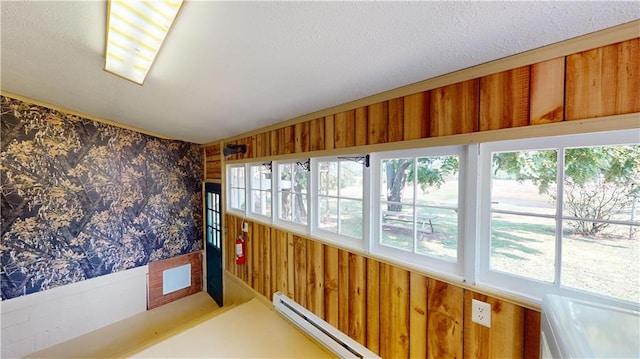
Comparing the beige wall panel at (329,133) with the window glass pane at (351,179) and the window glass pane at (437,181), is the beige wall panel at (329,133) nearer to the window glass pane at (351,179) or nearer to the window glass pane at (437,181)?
the window glass pane at (351,179)

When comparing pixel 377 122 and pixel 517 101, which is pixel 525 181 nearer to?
pixel 517 101

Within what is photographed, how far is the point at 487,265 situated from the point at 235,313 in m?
2.40

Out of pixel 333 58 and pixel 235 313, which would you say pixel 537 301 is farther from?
pixel 235 313

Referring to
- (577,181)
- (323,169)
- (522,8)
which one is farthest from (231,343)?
(522,8)

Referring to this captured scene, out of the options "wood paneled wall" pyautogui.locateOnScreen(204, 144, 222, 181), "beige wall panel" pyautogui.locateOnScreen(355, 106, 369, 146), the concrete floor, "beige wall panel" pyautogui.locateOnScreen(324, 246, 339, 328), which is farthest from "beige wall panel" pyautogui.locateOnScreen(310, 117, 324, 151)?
the concrete floor

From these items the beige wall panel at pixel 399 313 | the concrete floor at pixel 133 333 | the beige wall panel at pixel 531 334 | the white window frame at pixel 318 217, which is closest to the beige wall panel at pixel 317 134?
the white window frame at pixel 318 217

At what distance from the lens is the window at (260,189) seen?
2705 millimetres

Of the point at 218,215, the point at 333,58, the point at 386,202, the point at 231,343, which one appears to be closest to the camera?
the point at 333,58

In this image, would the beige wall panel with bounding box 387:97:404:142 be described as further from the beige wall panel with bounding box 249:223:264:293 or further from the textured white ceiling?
the beige wall panel with bounding box 249:223:264:293

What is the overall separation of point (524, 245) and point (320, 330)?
1.61 meters

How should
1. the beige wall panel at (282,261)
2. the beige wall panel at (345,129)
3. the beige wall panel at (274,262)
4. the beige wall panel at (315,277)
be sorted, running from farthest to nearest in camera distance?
the beige wall panel at (274,262) → the beige wall panel at (282,261) → the beige wall panel at (315,277) → the beige wall panel at (345,129)

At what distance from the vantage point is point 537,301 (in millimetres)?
987

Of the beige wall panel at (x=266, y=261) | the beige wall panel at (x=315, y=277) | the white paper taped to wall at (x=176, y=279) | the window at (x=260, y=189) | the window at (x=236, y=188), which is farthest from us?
the white paper taped to wall at (x=176, y=279)

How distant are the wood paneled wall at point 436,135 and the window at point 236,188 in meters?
1.20
